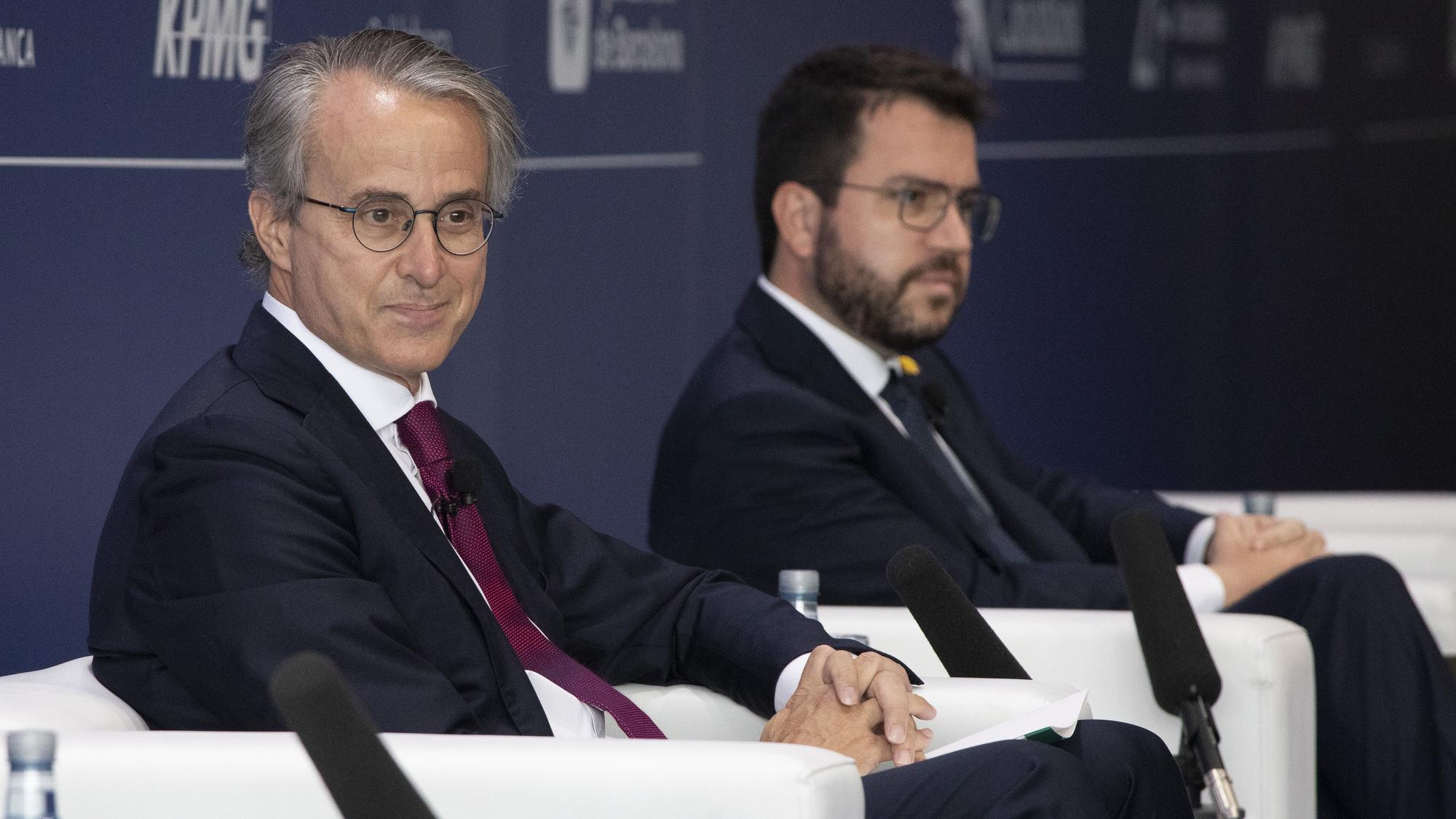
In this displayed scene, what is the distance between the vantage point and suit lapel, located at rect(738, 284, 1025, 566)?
3.18 meters

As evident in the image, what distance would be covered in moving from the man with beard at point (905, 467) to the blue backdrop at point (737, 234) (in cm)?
37

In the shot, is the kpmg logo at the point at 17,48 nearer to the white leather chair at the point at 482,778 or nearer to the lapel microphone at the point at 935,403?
the white leather chair at the point at 482,778

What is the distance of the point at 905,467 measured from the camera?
3188 mm

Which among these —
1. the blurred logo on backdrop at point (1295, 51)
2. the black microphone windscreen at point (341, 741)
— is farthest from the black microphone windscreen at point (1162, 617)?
the blurred logo on backdrop at point (1295, 51)

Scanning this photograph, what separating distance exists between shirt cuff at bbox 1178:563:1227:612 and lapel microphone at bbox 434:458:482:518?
142 centimetres

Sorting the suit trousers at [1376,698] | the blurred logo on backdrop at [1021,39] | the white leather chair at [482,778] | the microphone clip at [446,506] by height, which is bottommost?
the suit trousers at [1376,698]

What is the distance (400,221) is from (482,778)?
0.76m

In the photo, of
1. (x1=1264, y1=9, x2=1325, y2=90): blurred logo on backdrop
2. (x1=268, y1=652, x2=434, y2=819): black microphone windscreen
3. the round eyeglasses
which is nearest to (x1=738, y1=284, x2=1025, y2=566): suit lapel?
the round eyeglasses

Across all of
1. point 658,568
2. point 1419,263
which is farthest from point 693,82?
point 1419,263

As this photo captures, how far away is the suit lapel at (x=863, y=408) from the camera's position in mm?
3178

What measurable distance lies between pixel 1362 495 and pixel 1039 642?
1.68 m

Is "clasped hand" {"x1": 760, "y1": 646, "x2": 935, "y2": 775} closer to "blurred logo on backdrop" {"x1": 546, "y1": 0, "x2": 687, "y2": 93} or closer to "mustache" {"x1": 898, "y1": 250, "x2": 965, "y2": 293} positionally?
"mustache" {"x1": 898, "y1": 250, "x2": 965, "y2": 293}

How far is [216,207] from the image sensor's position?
276 cm

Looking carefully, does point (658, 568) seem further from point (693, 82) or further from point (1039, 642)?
point (693, 82)
